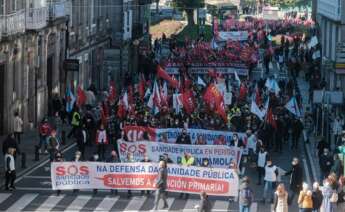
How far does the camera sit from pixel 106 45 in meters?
71.2

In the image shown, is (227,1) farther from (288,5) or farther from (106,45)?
(106,45)

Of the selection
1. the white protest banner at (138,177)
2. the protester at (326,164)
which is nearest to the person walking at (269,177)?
the white protest banner at (138,177)

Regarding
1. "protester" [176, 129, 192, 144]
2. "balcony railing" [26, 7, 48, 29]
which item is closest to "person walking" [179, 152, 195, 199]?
"protester" [176, 129, 192, 144]

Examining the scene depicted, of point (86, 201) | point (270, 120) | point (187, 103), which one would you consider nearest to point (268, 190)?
point (86, 201)

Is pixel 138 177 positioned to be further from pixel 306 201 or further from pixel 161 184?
pixel 306 201

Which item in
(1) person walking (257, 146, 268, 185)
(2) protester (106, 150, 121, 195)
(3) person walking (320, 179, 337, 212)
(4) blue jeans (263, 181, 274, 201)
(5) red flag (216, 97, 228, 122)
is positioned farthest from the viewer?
(5) red flag (216, 97, 228, 122)

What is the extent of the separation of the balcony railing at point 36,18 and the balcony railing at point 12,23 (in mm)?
755

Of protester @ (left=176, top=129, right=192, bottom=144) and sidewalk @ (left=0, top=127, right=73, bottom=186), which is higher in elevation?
protester @ (left=176, top=129, right=192, bottom=144)

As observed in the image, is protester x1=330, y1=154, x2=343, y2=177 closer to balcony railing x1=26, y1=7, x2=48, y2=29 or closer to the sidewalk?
the sidewalk

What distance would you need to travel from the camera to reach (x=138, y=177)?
108 feet

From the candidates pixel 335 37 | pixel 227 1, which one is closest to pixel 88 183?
pixel 335 37

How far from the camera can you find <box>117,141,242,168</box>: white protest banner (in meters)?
35.8

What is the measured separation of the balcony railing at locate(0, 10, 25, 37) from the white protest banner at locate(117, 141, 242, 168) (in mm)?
10084

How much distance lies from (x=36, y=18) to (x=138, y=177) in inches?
702
